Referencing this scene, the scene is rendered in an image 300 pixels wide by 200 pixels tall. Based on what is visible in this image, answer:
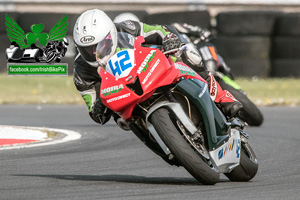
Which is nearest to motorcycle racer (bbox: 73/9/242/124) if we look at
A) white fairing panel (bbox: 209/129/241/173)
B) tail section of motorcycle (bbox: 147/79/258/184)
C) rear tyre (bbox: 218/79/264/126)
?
white fairing panel (bbox: 209/129/241/173)

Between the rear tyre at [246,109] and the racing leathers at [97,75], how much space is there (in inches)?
138

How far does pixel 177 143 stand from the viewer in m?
5.55

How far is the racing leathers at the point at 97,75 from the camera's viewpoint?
624 cm

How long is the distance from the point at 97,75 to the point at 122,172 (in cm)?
92

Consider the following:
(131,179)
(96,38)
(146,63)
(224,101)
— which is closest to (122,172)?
(131,179)

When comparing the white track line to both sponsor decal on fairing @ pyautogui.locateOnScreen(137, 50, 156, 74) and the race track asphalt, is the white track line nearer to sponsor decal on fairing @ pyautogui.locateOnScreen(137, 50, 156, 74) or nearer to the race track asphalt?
the race track asphalt

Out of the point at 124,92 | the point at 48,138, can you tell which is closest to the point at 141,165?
the point at 124,92

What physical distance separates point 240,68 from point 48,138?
34.5 feet

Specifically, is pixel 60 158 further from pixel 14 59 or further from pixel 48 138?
pixel 14 59

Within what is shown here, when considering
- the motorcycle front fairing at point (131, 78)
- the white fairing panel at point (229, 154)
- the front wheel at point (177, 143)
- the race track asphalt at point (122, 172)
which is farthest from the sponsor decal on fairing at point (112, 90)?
the white fairing panel at point (229, 154)

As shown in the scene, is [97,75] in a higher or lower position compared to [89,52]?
lower

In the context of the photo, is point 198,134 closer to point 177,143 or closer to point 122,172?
point 177,143

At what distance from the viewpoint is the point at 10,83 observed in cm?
1922

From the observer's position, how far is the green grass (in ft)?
51.7
